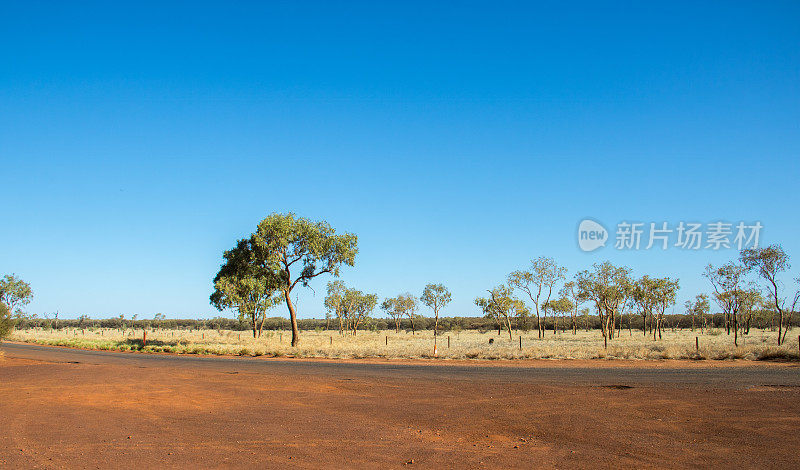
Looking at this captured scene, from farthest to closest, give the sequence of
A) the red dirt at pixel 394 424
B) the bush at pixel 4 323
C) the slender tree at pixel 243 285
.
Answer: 1. the slender tree at pixel 243 285
2. the bush at pixel 4 323
3. the red dirt at pixel 394 424

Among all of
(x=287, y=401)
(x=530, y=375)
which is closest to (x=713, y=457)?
(x=287, y=401)

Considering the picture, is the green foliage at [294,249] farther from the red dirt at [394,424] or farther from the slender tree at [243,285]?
the red dirt at [394,424]

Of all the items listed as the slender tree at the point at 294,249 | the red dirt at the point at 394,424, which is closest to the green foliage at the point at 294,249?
the slender tree at the point at 294,249

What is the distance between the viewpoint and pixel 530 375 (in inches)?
882

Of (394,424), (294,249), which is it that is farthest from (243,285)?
(394,424)

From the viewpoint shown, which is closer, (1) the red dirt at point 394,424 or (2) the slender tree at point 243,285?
(1) the red dirt at point 394,424

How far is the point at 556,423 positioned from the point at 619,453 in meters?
2.74

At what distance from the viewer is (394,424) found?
Result: 11.6 meters

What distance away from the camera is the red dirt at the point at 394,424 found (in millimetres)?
8664

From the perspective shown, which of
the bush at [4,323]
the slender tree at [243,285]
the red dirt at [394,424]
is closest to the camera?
the red dirt at [394,424]

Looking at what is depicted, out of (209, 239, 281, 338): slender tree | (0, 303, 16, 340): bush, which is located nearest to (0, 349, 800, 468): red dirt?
(0, 303, 16, 340): bush

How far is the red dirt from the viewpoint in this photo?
28.4ft

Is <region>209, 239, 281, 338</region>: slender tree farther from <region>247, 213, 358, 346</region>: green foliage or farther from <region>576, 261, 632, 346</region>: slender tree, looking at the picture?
<region>576, 261, 632, 346</region>: slender tree

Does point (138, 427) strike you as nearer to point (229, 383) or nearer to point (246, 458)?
point (246, 458)
